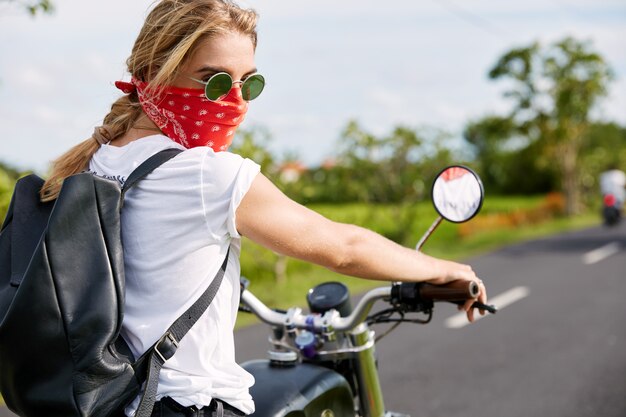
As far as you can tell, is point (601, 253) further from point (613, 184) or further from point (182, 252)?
point (182, 252)

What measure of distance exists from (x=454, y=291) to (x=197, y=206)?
2.52ft

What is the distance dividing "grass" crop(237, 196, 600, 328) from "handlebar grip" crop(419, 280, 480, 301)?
6.30m

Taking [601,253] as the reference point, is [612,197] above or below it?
below

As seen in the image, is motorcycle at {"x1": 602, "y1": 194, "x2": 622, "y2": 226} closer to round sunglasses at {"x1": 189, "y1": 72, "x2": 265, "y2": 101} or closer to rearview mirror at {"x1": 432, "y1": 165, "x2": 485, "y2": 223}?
rearview mirror at {"x1": 432, "y1": 165, "x2": 485, "y2": 223}

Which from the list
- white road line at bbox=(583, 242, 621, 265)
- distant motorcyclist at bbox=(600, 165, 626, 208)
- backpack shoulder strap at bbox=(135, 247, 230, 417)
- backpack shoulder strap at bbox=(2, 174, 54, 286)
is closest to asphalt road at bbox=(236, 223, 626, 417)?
white road line at bbox=(583, 242, 621, 265)

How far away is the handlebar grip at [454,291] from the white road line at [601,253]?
1201 cm

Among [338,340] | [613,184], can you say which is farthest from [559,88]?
[338,340]

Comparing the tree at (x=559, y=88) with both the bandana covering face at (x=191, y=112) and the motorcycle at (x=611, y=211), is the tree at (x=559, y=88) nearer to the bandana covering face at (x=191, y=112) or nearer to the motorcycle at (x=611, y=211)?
the motorcycle at (x=611, y=211)

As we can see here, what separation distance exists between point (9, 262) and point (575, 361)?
5847 millimetres

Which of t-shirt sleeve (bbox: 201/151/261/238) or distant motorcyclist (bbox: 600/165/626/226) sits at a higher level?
t-shirt sleeve (bbox: 201/151/261/238)

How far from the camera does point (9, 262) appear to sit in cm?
165

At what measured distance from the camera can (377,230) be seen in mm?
15266

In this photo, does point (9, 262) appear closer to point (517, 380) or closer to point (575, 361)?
point (517, 380)

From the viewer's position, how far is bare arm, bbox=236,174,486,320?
1.62 meters
